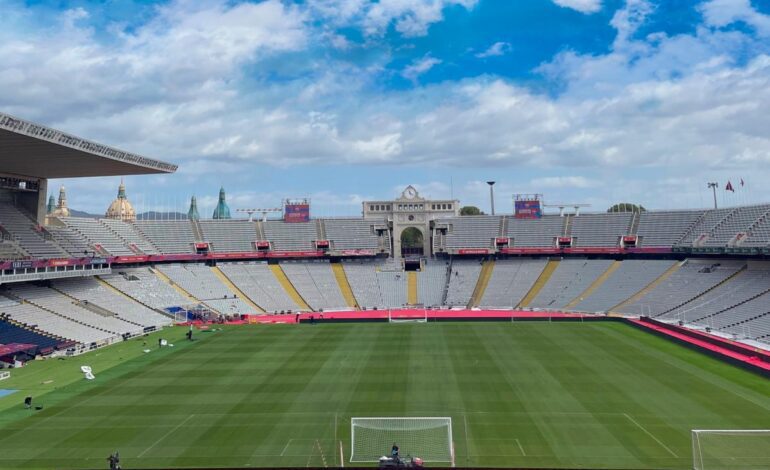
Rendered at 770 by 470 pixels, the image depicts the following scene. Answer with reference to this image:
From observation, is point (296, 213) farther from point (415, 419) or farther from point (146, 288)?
point (415, 419)

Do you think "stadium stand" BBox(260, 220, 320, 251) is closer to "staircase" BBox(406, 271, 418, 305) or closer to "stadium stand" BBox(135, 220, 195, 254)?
"stadium stand" BBox(135, 220, 195, 254)

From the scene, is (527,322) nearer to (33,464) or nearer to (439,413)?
(439,413)

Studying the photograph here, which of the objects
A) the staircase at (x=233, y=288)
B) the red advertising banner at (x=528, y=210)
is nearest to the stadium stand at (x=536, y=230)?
the red advertising banner at (x=528, y=210)

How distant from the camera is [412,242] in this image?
84875 mm

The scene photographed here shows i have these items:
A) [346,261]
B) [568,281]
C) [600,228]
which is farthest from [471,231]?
[346,261]

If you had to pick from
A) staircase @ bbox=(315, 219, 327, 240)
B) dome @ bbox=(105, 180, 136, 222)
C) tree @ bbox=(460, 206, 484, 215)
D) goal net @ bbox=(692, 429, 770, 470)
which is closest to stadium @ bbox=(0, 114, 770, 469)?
goal net @ bbox=(692, 429, 770, 470)

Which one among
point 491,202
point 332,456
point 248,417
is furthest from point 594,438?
point 491,202

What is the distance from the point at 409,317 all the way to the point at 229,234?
32.1m

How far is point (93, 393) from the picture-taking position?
27.6 meters

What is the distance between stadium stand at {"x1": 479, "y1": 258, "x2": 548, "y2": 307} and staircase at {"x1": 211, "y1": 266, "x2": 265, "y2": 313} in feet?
83.8

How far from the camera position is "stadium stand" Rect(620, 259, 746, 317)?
167ft

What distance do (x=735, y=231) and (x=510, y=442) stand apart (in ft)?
159

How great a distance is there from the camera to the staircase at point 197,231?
235ft

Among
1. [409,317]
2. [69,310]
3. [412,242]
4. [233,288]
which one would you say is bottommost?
[409,317]
